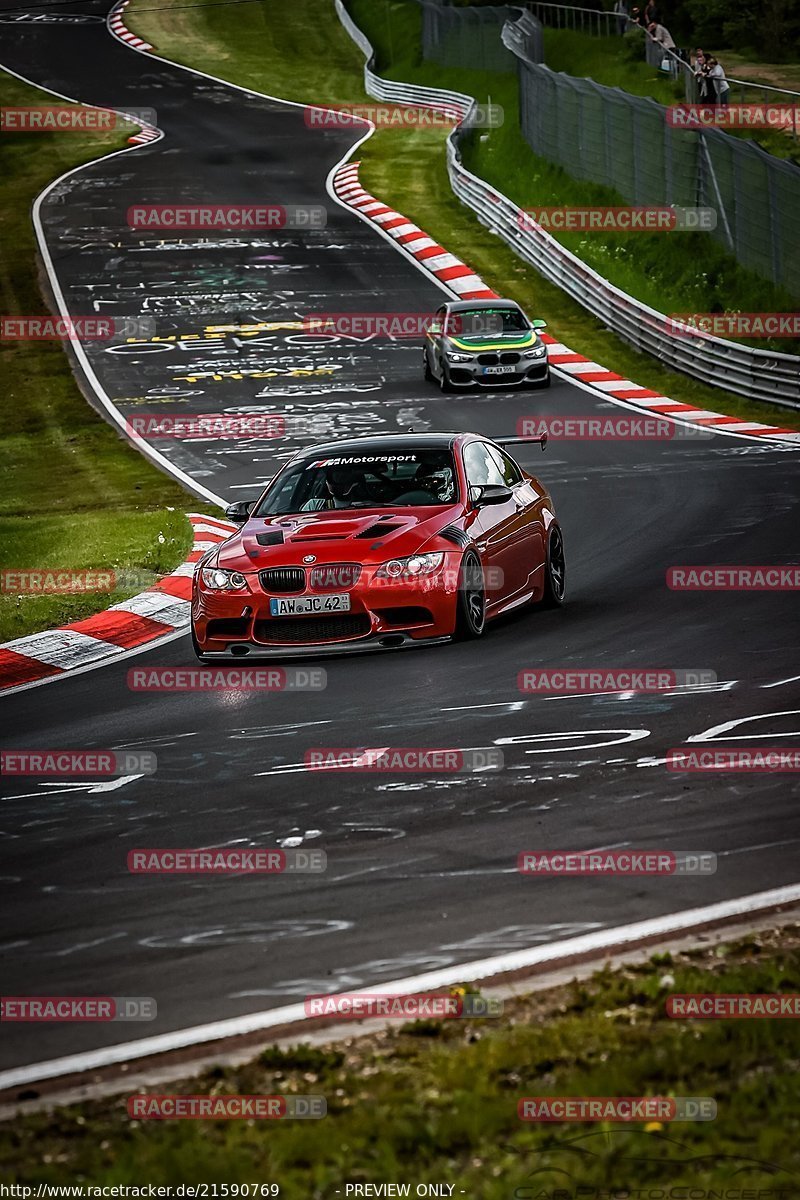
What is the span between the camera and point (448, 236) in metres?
38.6

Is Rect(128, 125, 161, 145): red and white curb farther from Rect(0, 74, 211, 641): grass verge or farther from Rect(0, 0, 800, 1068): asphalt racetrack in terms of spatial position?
Rect(0, 0, 800, 1068): asphalt racetrack

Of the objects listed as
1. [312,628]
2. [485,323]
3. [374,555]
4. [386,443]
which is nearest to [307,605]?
[312,628]

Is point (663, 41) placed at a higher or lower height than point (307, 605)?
higher

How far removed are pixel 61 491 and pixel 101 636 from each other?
27.5 feet

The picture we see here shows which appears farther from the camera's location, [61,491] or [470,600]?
[61,491]

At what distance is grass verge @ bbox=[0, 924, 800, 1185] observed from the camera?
14.7 feet

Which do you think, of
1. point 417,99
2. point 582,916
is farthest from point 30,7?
point 582,916

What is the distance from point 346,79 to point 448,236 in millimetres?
22788

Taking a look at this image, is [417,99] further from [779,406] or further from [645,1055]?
[645,1055]

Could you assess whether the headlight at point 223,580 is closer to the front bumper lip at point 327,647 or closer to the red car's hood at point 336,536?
the red car's hood at point 336,536

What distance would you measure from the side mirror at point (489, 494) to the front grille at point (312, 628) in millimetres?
1414

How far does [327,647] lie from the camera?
38.8 ft

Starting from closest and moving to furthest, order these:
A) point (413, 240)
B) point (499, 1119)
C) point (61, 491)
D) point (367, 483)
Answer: point (499, 1119)
point (367, 483)
point (61, 491)
point (413, 240)

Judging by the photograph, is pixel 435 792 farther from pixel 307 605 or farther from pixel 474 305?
pixel 474 305
